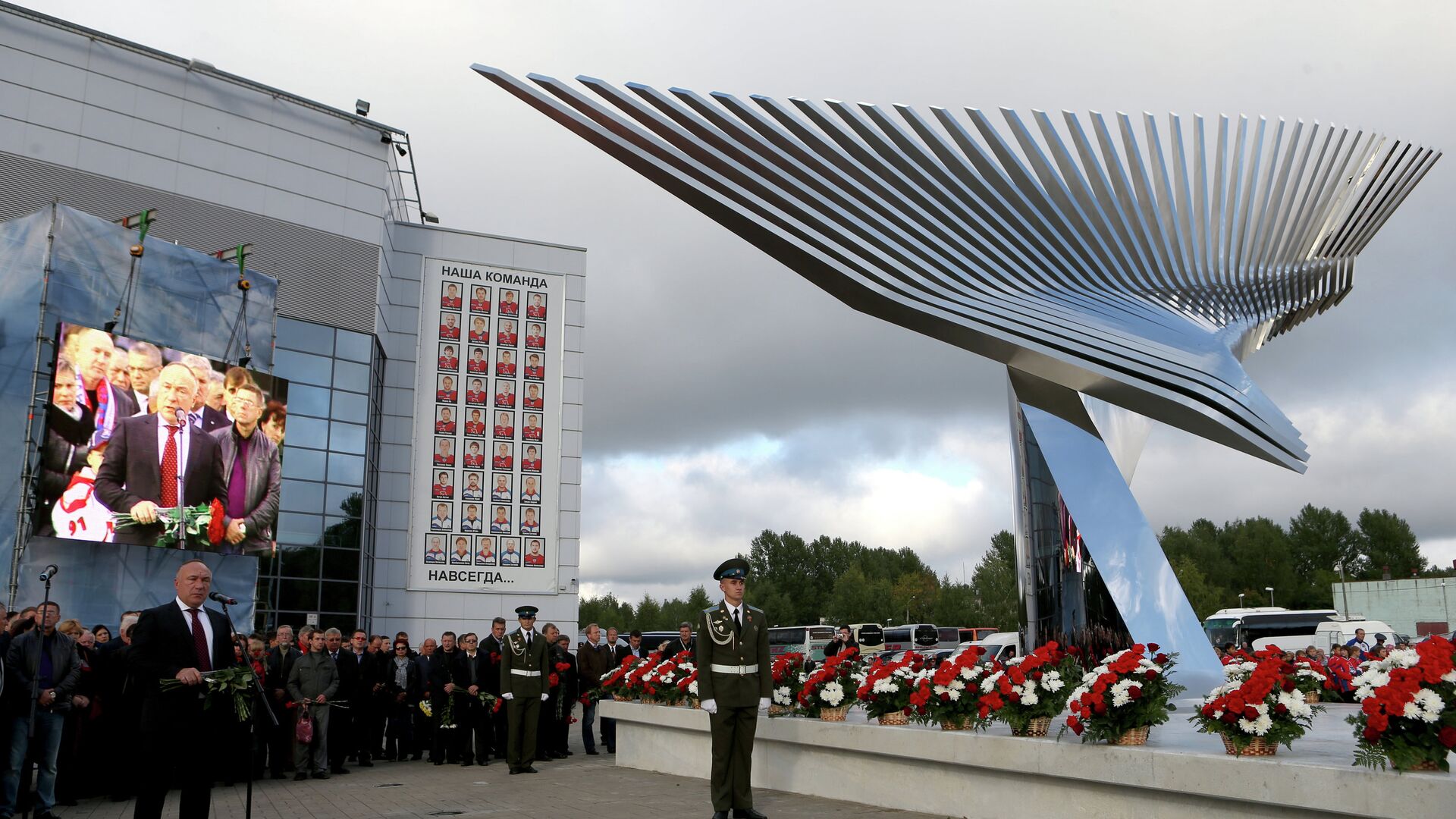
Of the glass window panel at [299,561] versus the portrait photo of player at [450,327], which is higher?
the portrait photo of player at [450,327]

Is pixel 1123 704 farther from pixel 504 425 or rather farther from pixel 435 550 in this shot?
pixel 504 425

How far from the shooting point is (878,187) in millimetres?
10797

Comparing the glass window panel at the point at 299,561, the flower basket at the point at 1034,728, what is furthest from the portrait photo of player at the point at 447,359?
the flower basket at the point at 1034,728

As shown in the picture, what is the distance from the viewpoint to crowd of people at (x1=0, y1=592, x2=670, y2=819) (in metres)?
9.00

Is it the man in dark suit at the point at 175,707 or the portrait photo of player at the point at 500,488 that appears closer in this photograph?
the man in dark suit at the point at 175,707

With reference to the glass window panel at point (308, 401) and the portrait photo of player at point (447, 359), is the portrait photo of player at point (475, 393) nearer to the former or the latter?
the portrait photo of player at point (447, 359)

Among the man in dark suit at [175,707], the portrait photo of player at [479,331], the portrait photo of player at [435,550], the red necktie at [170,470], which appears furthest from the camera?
the portrait photo of player at [479,331]

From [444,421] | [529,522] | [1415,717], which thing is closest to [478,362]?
[444,421]

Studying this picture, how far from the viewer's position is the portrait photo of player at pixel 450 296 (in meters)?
30.8

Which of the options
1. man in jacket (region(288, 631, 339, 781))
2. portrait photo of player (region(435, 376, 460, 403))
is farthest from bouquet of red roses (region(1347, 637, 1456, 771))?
portrait photo of player (region(435, 376, 460, 403))

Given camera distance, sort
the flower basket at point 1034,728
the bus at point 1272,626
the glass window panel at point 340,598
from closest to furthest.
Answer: the flower basket at point 1034,728, the glass window panel at point 340,598, the bus at point 1272,626

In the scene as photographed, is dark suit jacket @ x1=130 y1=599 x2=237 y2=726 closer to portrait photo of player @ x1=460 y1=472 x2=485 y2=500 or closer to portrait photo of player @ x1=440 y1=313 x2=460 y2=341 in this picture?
portrait photo of player @ x1=460 y1=472 x2=485 y2=500

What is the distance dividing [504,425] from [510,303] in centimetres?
361

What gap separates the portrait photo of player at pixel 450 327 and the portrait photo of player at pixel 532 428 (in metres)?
3.00
